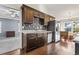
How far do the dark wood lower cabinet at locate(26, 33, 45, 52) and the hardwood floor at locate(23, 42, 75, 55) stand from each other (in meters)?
0.07

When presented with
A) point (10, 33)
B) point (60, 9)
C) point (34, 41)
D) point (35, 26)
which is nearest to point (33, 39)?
point (34, 41)

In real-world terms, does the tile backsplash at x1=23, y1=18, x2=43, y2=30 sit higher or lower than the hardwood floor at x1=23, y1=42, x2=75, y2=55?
higher

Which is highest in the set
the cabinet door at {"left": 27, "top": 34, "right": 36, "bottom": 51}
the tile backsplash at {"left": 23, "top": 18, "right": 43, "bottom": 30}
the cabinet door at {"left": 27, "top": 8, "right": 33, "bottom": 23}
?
the cabinet door at {"left": 27, "top": 8, "right": 33, "bottom": 23}

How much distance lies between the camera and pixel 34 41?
75.6 inches

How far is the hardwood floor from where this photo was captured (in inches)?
74.5

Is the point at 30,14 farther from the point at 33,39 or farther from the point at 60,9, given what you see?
the point at 60,9

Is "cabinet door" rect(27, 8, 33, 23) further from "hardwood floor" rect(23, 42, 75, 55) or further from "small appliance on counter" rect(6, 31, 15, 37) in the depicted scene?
"hardwood floor" rect(23, 42, 75, 55)

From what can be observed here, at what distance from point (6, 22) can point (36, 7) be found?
59 cm

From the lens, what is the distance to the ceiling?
6.15 ft

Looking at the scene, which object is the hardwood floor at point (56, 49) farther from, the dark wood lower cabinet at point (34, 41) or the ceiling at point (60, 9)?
the ceiling at point (60, 9)

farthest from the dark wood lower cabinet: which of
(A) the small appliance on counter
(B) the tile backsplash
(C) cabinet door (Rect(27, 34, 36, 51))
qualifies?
(A) the small appliance on counter

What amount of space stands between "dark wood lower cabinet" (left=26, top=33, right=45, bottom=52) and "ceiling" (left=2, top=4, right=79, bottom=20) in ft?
1.50

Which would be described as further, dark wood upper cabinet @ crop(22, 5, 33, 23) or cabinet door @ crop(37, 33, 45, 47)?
cabinet door @ crop(37, 33, 45, 47)
